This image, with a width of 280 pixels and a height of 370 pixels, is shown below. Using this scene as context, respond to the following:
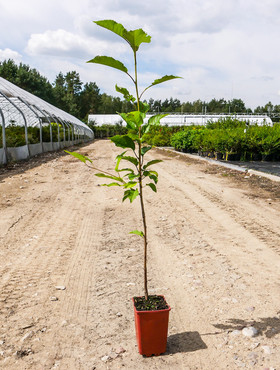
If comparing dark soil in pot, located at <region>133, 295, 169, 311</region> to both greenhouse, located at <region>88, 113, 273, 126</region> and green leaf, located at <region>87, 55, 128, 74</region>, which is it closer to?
green leaf, located at <region>87, 55, 128, 74</region>

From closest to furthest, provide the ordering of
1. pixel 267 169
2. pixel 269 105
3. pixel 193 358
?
pixel 193 358 → pixel 267 169 → pixel 269 105

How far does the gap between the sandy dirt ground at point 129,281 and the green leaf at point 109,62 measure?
6.62 feet

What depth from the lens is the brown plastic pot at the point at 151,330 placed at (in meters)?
2.33

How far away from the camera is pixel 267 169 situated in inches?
497

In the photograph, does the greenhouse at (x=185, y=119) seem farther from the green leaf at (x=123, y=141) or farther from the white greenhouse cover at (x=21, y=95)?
the green leaf at (x=123, y=141)

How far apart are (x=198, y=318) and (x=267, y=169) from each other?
35.3ft

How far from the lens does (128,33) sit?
1.99 m

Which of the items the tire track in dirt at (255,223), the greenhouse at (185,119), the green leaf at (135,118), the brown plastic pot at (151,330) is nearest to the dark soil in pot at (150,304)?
the brown plastic pot at (151,330)

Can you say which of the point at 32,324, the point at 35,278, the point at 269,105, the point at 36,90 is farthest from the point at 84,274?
the point at 269,105

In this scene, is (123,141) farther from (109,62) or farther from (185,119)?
(185,119)

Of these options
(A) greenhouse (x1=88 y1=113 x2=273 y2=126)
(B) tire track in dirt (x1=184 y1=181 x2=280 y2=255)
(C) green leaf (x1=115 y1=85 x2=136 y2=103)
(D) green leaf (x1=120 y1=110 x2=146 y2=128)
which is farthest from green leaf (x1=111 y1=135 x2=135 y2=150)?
(A) greenhouse (x1=88 y1=113 x2=273 y2=126)

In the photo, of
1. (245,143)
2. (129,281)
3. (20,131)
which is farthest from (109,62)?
(20,131)

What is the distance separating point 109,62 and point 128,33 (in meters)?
0.20

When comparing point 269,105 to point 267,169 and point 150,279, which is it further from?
point 150,279
